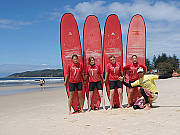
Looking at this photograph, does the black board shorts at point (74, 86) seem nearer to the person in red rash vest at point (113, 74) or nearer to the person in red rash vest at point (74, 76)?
the person in red rash vest at point (74, 76)

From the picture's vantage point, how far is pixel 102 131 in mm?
2891

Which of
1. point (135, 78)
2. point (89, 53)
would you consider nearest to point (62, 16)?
point (89, 53)

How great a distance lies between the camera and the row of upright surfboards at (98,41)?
5.36 m

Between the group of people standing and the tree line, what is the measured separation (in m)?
45.7

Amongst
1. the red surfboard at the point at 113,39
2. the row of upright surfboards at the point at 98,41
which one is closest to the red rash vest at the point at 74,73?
the row of upright surfboards at the point at 98,41

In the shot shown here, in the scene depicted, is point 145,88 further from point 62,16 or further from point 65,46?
point 62,16

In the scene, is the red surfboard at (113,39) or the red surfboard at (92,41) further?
the red surfboard at (113,39)

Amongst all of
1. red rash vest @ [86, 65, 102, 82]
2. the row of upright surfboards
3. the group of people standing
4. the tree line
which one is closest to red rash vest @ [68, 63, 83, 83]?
the group of people standing

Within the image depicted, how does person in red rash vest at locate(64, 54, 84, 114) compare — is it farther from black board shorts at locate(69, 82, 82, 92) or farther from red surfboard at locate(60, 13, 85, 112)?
red surfboard at locate(60, 13, 85, 112)

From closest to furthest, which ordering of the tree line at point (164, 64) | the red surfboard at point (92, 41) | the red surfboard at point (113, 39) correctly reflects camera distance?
the red surfboard at point (92, 41) → the red surfboard at point (113, 39) → the tree line at point (164, 64)

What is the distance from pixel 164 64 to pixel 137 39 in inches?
2035

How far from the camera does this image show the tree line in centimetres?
5196

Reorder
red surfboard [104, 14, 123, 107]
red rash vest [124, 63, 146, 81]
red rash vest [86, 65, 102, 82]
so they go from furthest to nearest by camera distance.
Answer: red surfboard [104, 14, 123, 107] < red rash vest [124, 63, 146, 81] < red rash vest [86, 65, 102, 82]

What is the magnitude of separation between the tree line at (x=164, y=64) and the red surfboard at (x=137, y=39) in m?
44.6
